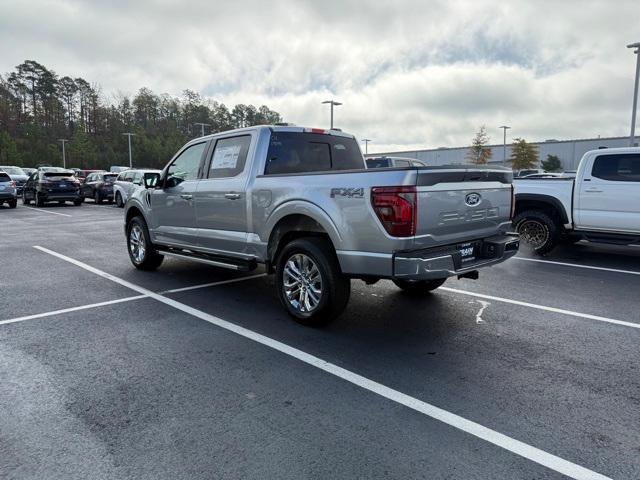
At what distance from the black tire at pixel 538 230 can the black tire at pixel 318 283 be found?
5.97 m

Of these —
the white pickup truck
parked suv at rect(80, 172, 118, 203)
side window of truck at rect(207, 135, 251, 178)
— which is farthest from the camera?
parked suv at rect(80, 172, 118, 203)

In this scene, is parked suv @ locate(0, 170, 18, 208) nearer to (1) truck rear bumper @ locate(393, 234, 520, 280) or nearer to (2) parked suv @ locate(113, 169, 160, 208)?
(2) parked suv @ locate(113, 169, 160, 208)

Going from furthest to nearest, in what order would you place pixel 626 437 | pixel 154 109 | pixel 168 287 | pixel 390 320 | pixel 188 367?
pixel 154 109
pixel 168 287
pixel 390 320
pixel 188 367
pixel 626 437

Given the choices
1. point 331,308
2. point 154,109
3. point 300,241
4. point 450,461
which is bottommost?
point 450,461

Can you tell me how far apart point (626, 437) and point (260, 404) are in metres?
2.29

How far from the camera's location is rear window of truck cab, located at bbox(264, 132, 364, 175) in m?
5.47

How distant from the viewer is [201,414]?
313cm

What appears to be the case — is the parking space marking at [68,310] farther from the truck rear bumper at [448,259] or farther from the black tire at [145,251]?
the truck rear bumper at [448,259]

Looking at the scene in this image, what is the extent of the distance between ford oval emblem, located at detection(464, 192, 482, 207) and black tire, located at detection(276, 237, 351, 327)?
1.38 m

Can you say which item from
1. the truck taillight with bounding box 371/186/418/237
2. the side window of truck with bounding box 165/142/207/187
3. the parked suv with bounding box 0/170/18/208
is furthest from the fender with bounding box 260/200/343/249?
the parked suv with bounding box 0/170/18/208

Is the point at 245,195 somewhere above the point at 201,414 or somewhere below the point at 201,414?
above

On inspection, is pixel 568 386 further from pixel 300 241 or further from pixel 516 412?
pixel 300 241

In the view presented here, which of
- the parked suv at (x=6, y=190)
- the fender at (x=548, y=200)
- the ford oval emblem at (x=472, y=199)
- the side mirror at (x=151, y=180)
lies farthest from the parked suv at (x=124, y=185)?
the ford oval emblem at (x=472, y=199)

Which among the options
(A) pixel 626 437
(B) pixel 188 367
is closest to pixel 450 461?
(A) pixel 626 437
